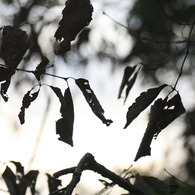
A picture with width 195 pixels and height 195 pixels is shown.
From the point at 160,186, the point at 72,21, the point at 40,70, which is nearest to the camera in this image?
the point at 72,21

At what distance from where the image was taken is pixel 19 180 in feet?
5.51

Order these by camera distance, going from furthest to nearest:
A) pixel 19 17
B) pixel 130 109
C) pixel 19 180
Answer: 1. pixel 19 17
2. pixel 19 180
3. pixel 130 109

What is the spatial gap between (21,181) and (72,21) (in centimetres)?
79

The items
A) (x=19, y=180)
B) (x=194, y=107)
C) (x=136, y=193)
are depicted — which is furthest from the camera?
(x=194, y=107)

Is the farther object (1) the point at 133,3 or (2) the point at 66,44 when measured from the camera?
(1) the point at 133,3

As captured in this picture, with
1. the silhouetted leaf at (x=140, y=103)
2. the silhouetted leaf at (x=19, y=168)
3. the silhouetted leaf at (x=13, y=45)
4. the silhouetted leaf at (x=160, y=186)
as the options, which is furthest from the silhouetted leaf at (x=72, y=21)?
the silhouetted leaf at (x=19, y=168)

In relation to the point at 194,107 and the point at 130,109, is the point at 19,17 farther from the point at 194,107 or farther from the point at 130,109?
the point at 130,109

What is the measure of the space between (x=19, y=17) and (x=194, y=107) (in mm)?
2059

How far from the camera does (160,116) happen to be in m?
1.18

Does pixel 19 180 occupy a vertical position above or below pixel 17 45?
below

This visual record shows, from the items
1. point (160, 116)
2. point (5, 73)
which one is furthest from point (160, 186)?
point (5, 73)

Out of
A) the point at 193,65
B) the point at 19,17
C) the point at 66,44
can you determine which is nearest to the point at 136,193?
the point at 66,44

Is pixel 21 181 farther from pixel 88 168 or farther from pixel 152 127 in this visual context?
pixel 152 127

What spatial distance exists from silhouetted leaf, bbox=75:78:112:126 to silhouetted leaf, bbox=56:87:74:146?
37mm
